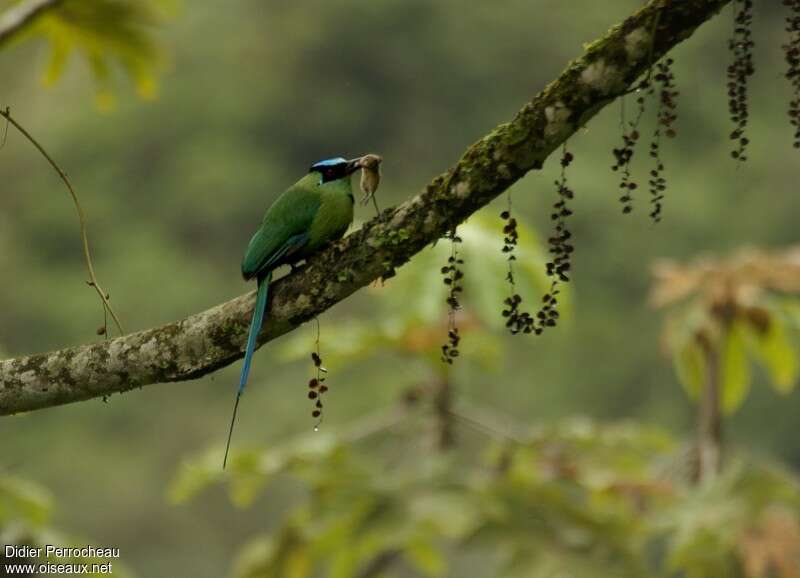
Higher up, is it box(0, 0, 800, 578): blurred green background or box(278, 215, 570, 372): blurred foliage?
box(0, 0, 800, 578): blurred green background

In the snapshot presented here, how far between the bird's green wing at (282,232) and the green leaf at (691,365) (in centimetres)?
204

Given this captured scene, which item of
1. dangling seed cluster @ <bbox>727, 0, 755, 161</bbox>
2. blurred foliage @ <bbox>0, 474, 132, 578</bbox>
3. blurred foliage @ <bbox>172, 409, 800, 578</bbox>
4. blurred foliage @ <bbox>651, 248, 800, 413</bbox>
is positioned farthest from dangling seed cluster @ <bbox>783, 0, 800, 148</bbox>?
blurred foliage @ <bbox>0, 474, 132, 578</bbox>

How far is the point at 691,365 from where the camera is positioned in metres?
5.18

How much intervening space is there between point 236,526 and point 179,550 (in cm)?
88

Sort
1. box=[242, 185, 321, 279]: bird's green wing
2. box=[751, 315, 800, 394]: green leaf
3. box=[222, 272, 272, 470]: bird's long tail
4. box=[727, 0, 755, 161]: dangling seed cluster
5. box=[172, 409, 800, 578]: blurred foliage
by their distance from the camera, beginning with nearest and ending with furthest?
box=[727, 0, 755, 161]: dangling seed cluster
box=[222, 272, 272, 470]: bird's long tail
box=[242, 185, 321, 279]: bird's green wing
box=[172, 409, 800, 578]: blurred foliage
box=[751, 315, 800, 394]: green leaf

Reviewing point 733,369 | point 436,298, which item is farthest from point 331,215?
point 733,369

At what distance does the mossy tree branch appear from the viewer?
2.71 m

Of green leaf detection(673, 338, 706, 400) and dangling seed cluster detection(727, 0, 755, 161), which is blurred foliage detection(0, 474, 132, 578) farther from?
dangling seed cluster detection(727, 0, 755, 161)

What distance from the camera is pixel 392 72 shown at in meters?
28.4

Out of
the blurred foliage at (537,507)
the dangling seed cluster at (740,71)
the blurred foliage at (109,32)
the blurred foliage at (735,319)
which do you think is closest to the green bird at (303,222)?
the blurred foliage at (109,32)

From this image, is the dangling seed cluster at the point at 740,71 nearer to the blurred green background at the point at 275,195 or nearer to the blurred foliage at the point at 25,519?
the blurred foliage at the point at 25,519

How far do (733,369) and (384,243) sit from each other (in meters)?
2.66

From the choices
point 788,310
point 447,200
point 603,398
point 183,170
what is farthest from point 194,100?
point 447,200

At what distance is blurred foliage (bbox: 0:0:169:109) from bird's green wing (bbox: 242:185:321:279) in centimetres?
49
